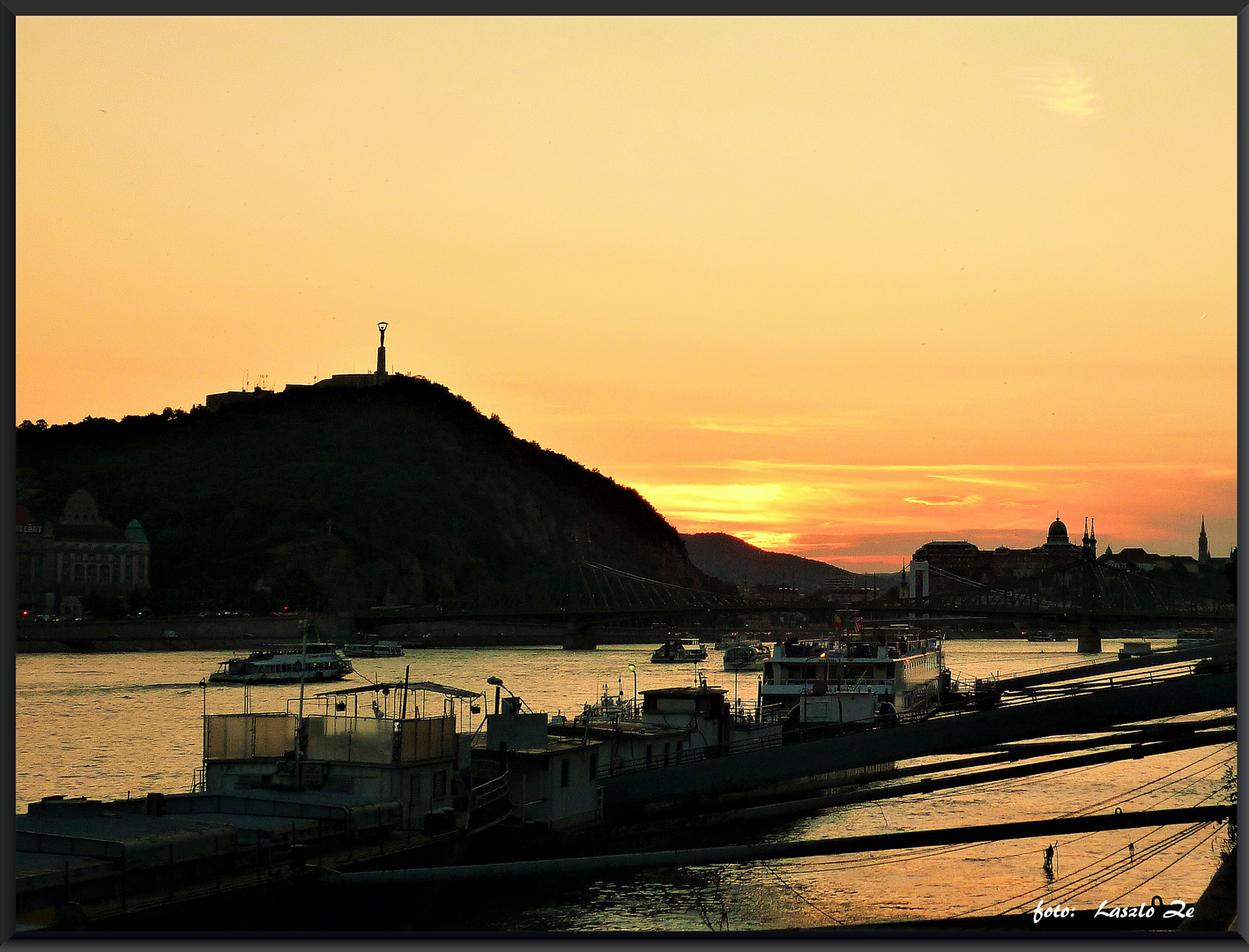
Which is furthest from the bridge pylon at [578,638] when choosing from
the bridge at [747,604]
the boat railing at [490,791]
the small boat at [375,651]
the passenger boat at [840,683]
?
the boat railing at [490,791]

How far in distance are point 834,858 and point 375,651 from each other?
104290 mm

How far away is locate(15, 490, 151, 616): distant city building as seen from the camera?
138000mm

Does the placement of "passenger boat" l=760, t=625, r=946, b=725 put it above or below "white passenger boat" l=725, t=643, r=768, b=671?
above

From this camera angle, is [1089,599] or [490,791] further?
[1089,599]

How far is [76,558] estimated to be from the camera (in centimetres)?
14912

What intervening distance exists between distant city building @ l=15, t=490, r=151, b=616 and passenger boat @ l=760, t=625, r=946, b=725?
10720 centimetres

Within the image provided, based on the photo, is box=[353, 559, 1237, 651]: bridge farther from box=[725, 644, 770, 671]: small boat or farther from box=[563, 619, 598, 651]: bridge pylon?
box=[725, 644, 770, 671]: small boat

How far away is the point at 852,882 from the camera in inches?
1012

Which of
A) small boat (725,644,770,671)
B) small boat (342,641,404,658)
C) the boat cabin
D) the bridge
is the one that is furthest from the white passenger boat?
the boat cabin

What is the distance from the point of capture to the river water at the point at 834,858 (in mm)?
23156

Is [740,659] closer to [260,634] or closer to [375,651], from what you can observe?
[375,651]

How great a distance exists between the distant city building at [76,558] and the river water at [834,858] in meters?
68.3

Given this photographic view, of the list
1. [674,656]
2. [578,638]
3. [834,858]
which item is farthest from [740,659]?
[834,858]

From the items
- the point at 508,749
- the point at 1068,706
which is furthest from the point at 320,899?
the point at 1068,706
